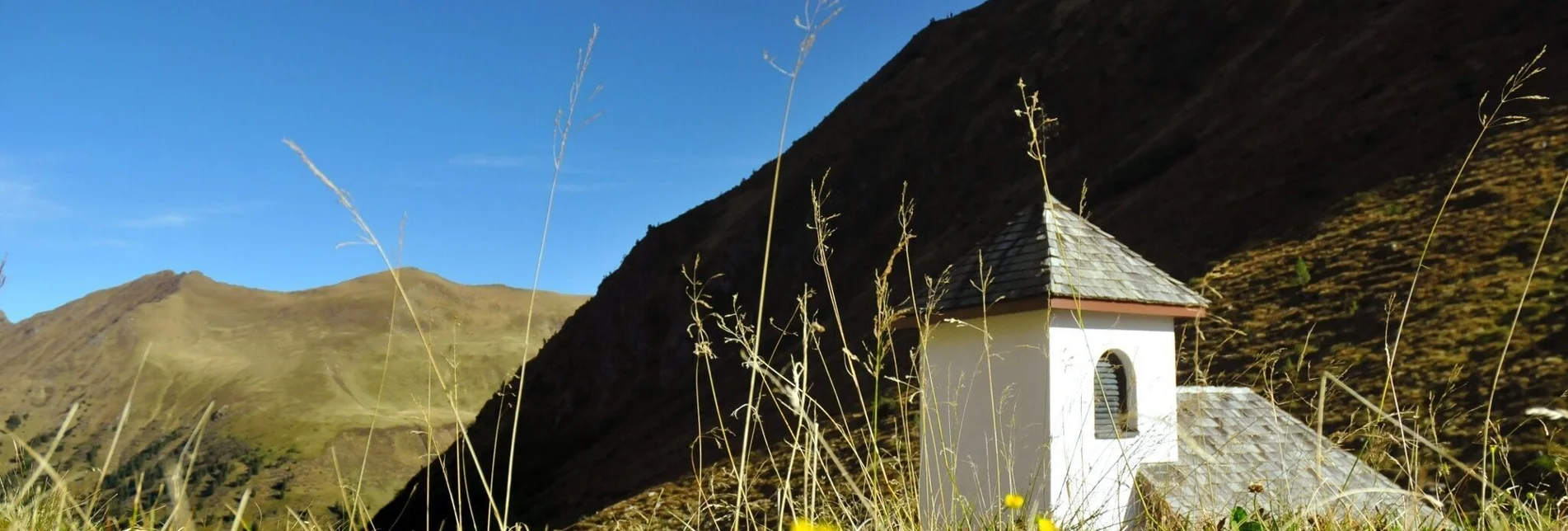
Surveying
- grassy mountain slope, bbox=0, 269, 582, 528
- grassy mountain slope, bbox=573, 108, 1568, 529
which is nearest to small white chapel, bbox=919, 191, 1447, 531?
grassy mountain slope, bbox=573, 108, 1568, 529

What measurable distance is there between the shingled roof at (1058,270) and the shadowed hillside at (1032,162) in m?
10.6

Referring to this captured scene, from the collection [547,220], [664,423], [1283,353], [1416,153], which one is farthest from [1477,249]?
[664,423]

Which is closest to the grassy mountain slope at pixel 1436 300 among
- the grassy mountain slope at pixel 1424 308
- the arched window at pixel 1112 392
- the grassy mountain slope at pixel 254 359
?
the grassy mountain slope at pixel 1424 308

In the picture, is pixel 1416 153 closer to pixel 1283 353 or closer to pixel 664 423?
pixel 1283 353

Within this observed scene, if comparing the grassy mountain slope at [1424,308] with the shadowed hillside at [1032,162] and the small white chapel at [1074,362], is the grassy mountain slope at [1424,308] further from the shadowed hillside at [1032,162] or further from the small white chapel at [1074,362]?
the small white chapel at [1074,362]

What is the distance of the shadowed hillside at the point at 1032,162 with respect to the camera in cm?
2269

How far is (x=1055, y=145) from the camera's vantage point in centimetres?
3459

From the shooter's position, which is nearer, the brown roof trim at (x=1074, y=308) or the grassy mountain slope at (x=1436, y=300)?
the brown roof trim at (x=1074, y=308)

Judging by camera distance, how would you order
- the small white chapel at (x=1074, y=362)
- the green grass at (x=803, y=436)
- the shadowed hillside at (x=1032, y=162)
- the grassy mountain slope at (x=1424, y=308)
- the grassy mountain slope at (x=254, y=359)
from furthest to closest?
the grassy mountain slope at (x=254, y=359)
the shadowed hillside at (x=1032, y=162)
the grassy mountain slope at (x=1424, y=308)
the small white chapel at (x=1074, y=362)
the green grass at (x=803, y=436)

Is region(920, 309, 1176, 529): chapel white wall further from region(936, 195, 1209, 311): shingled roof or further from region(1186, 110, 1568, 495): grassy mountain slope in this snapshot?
region(1186, 110, 1568, 495): grassy mountain slope

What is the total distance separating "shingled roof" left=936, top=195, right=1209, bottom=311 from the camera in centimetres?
628

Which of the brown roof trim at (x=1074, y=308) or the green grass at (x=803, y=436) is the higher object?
the brown roof trim at (x=1074, y=308)

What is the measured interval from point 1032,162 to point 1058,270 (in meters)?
27.9

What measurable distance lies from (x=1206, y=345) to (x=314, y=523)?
17.9 metres
